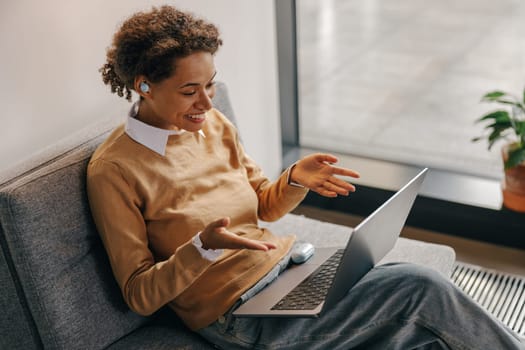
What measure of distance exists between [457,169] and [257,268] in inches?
56.6

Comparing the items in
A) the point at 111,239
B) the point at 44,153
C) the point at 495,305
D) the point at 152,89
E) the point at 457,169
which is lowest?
the point at 495,305

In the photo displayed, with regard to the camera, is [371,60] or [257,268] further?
[371,60]

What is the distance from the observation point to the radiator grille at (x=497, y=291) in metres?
2.32

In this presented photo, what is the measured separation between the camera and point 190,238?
1.69 metres

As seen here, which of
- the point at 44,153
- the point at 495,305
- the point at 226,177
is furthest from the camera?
the point at 495,305

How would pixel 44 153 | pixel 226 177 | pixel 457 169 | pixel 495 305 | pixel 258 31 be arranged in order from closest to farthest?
pixel 44 153 → pixel 226 177 → pixel 495 305 → pixel 258 31 → pixel 457 169

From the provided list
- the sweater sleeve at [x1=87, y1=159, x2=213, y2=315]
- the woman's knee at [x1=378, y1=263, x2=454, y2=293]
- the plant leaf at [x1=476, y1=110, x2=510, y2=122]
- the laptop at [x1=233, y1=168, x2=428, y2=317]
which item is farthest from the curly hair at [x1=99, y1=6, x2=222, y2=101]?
the plant leaf at [x1=476, y1=110, x2=510, y2=122]

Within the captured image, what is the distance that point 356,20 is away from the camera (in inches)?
117

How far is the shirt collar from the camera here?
168cm

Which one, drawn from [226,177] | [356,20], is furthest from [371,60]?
[226,177]

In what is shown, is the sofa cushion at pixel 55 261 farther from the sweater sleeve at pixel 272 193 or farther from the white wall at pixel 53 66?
the sweater sleeve at pixel 272 193

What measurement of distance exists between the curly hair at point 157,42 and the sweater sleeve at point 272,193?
392 mm

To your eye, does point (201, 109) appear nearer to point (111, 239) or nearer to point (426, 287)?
point (111, 239)

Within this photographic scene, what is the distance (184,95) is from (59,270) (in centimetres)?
48
